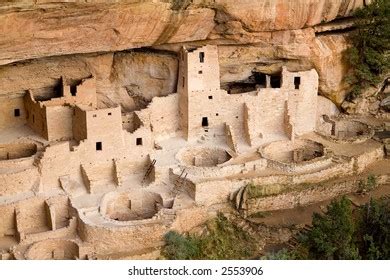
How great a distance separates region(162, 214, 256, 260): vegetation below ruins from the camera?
1834 centimetres

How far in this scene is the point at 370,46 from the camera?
2308 cm

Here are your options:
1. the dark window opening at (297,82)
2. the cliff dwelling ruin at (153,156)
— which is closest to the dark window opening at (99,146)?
the cliff dwelling ruin at (153,156)

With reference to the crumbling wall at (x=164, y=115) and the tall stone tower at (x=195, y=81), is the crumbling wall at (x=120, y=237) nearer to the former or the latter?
the crumbling wall at (x=164, y=115)

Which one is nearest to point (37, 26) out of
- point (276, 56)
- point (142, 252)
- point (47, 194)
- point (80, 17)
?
point (80, 17)

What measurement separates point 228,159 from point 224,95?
1955 millimetres

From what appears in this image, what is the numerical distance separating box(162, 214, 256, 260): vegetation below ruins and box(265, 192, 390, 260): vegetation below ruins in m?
1.07

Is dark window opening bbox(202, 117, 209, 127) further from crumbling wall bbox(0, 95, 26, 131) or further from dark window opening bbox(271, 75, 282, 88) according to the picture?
crumbling wall bbox(0, 95, 26, 131)

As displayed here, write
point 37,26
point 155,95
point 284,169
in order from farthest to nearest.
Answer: point 155,95, point 284,169, point 37,26

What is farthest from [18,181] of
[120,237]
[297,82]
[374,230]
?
[374,230]

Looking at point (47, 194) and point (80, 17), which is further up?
point (80, 17)

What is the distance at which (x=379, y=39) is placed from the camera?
74.7ft

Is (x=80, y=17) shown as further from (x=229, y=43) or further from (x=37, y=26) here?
(x=229, y=43)

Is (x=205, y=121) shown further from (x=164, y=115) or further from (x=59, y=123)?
(x=59, y=123)

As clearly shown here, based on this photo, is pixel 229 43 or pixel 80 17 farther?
pixel 229 43
